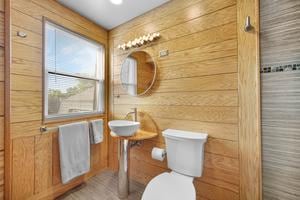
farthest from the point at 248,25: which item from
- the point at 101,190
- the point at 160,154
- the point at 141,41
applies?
the point at 101,190

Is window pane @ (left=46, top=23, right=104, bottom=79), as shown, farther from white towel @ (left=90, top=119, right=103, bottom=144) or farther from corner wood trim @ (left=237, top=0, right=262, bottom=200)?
corner wood trim @ (left=237, top=0, right=262, bottom=200)

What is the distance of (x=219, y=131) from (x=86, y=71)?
1.87 metres

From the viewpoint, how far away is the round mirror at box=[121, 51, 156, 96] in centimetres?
184

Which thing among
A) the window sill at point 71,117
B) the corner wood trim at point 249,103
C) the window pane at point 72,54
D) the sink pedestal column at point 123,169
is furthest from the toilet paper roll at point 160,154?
the window pane at point 72,54

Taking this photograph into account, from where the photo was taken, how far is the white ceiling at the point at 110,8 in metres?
1.72

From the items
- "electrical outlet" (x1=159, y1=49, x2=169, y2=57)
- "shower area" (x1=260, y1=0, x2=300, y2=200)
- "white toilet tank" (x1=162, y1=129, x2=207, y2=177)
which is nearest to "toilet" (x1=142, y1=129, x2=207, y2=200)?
"white toilet tank" (x1=162, y1=129, x2=207, y2=177)

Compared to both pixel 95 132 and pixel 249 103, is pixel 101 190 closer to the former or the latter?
pixel 95 132

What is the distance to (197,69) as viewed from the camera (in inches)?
58.6

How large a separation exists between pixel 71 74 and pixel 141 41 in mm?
1007

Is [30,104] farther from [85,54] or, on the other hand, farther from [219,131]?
[219,131]

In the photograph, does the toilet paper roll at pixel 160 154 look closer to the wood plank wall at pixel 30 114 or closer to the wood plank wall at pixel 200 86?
the wood plank wall at pixel 200 86

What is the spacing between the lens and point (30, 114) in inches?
58.0

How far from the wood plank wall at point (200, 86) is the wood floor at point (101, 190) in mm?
161

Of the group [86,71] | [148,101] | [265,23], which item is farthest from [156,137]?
[265,23]
